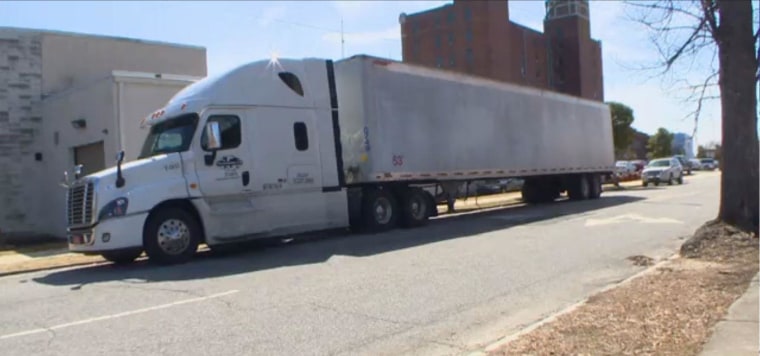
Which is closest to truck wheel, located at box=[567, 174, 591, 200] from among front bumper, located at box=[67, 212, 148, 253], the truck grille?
front bumper, located at box=[67, 212, 148, 253]

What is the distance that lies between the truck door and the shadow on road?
1.97 ft

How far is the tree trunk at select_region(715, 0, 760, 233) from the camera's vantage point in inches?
426

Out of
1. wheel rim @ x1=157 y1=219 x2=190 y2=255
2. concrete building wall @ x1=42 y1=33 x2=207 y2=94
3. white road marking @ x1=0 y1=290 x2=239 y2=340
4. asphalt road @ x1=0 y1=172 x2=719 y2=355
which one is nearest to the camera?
asphalt road @ x1=0 y1=172 x2=719 y2=355

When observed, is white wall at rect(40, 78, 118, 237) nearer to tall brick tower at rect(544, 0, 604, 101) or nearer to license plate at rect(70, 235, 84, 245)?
license plate at rect(70, 235, 84, 245)

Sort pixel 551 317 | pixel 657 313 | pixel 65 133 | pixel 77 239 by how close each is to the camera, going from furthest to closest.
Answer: pixel 65 133, pixel 77 239, pixel 551 317, pixel 657 313

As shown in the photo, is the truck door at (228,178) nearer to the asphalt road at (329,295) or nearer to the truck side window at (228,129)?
the truck side window at (228,129)

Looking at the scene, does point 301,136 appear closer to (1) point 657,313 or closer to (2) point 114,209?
(2) point 114,209

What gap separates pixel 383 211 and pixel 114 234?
22.0 ft

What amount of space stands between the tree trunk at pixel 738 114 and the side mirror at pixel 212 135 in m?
8.74

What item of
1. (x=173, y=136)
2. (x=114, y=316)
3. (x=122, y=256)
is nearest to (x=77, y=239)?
(x=122, y=256)

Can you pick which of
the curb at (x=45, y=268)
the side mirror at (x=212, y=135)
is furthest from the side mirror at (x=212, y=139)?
the curb at (x=45, y=268)

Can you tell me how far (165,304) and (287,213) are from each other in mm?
5715

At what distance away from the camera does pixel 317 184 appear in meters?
14.1

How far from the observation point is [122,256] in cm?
1209
